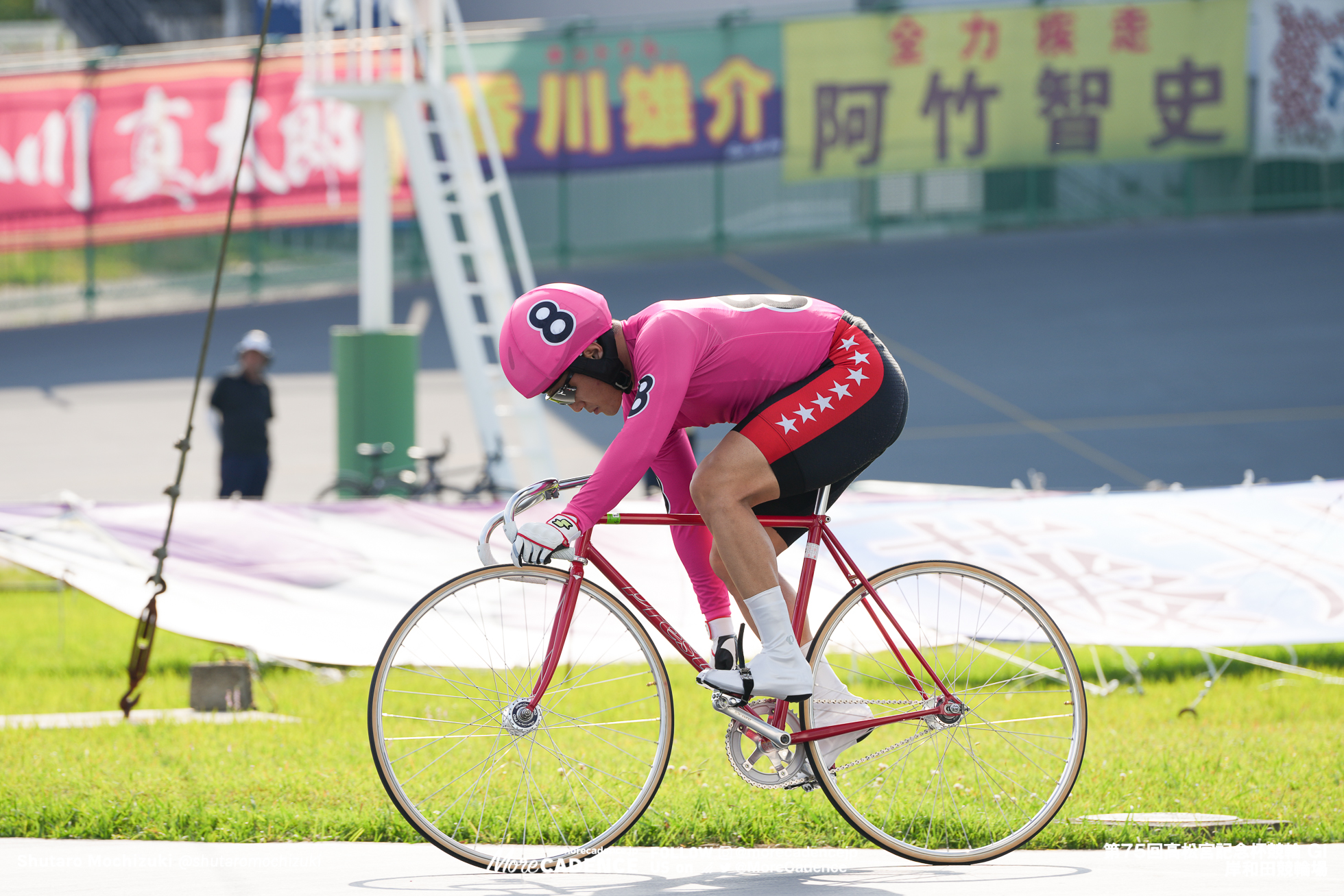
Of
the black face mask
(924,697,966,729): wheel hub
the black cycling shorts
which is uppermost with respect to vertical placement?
the black face mask

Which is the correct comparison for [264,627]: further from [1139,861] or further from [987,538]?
[1139,861]

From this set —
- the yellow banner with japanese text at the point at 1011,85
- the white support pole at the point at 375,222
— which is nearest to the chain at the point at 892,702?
the white support pole at the point at 375,222

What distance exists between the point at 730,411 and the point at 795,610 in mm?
648

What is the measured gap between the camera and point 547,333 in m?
4.09

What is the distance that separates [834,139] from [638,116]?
3.36 meters

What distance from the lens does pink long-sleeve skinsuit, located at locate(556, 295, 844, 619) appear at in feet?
13.1

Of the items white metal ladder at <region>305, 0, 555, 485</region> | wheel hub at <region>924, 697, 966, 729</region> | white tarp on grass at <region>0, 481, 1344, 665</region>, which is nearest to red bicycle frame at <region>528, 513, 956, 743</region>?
wheel hub at <region>924, 697, 966, 729</region>

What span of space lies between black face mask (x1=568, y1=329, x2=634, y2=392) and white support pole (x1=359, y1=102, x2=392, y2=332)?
913 cm

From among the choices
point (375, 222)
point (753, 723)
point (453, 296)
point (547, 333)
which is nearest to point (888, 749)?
point (753, 723)

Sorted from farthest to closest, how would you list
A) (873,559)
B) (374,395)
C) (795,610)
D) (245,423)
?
(374,395)
(245,423)
(873,559)
(795,610)

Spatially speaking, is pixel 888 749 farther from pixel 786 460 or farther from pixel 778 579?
pixel 786 460

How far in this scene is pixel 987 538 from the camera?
7.78 metres

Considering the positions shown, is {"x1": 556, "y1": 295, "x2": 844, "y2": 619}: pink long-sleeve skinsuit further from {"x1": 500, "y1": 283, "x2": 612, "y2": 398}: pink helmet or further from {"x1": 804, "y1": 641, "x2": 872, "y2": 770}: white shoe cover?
{"x1": 804, "y1": 641, "x2": 872, "y2": 770}: white shoe cover

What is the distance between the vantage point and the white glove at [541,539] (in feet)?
12.9
